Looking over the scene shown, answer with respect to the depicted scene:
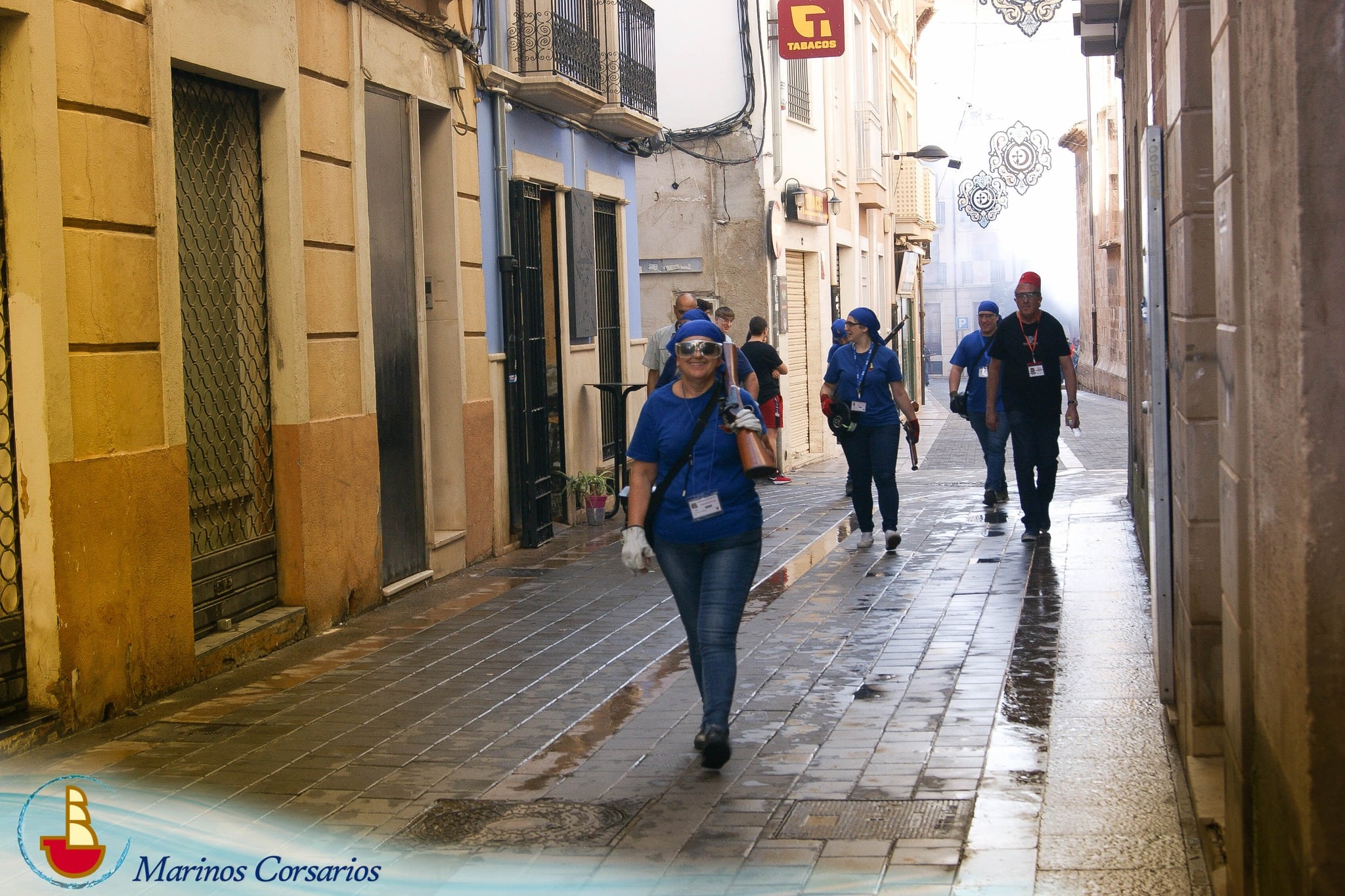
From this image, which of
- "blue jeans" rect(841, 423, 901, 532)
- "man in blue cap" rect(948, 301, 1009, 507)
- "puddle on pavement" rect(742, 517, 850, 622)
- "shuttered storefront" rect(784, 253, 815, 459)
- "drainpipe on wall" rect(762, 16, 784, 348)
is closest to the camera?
"puddle on pavement" rect(742, 517, 850, 622)

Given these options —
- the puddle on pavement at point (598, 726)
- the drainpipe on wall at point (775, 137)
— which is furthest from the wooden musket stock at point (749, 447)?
the drainpipe on wall at point (775, 137)

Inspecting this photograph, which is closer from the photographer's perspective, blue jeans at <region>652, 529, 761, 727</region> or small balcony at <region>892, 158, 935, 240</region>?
blue jeans at <region>652, 529, 761, 727</region>

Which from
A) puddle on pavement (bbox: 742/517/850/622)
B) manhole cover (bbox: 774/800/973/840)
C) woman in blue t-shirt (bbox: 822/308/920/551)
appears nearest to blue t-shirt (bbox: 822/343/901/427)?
woman in blue t-shirt (bbox: 822/308/920/551)

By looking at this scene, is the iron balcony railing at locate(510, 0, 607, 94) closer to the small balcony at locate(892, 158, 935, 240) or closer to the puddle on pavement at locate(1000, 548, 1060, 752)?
the puddle on pavement at locate(1000, 548, 1060, 752)

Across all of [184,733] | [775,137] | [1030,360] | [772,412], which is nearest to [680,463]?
[184,733]

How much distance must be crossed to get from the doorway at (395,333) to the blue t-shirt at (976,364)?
527 centimetres

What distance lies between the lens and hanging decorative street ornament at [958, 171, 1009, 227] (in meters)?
24.1

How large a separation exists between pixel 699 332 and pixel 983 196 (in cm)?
1880

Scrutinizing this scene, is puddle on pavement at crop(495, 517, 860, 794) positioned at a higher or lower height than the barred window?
lower

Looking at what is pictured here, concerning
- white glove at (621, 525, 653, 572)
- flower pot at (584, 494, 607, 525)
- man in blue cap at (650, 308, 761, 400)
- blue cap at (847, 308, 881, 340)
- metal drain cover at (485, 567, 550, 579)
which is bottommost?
metal drain cover at (485, 567, 550, 579)

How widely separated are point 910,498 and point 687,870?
1148 centimetres

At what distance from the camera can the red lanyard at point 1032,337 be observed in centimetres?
1209

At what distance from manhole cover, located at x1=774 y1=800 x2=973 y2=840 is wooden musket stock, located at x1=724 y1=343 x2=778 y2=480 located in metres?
1.35

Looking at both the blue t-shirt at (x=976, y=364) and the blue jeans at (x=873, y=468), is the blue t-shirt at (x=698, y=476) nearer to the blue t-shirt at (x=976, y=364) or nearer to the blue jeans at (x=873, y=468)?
the blue jeans at (x=873, y=468)
